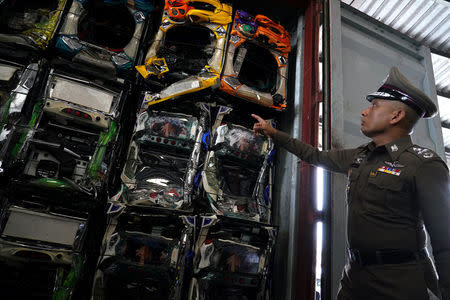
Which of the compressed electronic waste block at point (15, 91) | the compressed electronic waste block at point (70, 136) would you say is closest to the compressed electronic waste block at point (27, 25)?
the compressed electronic waste block at point (15, 91)

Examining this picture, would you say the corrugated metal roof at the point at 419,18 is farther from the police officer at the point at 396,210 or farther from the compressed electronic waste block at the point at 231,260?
the compressed electronic waste block at the point at 231,260

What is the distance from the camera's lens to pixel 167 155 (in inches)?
101

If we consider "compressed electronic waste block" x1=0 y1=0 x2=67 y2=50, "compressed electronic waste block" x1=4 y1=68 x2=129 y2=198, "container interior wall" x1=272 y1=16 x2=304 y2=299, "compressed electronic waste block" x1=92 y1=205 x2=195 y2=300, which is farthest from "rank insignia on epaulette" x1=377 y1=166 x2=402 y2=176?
"compressed electronic waste block" x1=0 y1=0 x2=67 y2=50

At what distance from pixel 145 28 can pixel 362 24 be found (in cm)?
282

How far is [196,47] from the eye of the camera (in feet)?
10.2

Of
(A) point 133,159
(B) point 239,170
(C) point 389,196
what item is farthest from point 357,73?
(A) point 133,159

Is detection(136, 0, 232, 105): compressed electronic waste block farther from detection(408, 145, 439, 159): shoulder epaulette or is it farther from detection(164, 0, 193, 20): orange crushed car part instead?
detection(408, 145, 439, 159): shoulder epaulette

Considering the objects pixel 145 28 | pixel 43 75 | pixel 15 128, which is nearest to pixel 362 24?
pixel 145 28

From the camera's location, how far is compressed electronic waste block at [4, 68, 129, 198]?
2035mm

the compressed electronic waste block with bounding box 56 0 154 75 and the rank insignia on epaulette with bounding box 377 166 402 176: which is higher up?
the compressed electronic waste block with bounding box 56 0 154 75

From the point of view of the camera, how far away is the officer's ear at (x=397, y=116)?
156 centimetres

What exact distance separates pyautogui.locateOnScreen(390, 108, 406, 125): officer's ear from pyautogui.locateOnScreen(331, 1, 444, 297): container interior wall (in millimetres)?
885

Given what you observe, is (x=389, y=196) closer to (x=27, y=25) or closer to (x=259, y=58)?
(x=259, y=58)

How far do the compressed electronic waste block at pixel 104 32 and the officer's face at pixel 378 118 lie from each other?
2229 mm
